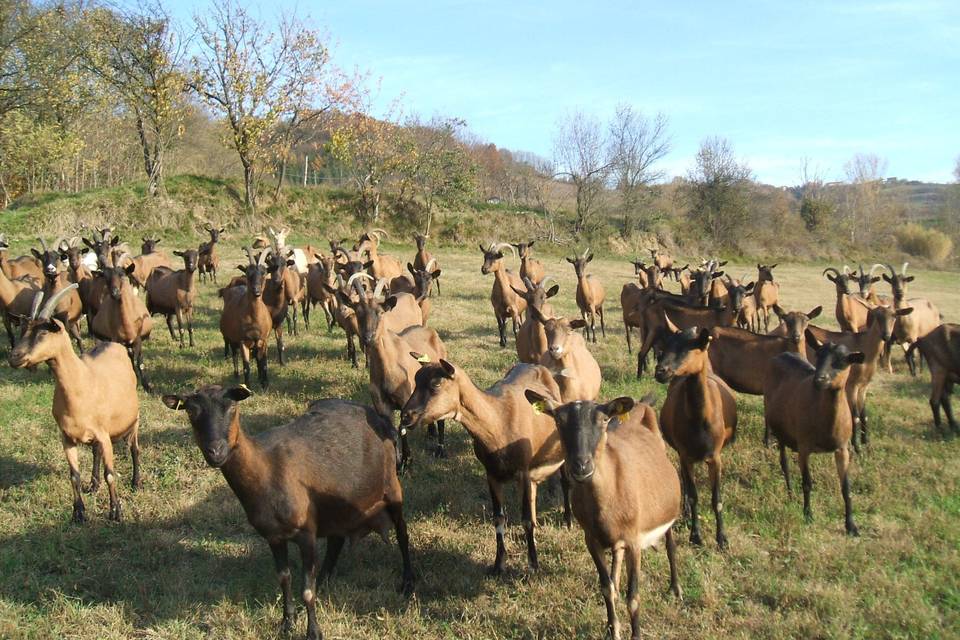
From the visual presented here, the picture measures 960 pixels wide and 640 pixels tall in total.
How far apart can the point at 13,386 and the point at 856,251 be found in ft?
164

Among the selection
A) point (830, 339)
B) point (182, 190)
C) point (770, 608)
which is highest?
point (182, 190)

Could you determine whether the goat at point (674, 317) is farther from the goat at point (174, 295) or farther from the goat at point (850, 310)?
the goat at point (174, 295)

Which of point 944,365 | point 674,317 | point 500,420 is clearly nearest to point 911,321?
point 944,365

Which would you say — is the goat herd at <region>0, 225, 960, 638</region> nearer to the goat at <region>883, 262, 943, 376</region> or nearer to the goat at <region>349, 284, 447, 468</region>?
the goat at <region>349, 284, 447, 468</region>

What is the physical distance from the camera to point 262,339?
10.6 metres

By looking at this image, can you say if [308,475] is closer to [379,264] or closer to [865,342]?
[865,342]

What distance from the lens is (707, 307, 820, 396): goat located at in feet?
29.5

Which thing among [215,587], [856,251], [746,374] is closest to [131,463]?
[215,587]

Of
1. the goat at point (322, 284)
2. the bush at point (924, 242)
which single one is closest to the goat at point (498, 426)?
the goat at point (322, 284)

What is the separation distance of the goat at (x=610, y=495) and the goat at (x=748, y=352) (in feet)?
15.7

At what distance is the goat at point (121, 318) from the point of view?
10.4 m

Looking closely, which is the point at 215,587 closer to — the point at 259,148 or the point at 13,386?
the point at 13,386

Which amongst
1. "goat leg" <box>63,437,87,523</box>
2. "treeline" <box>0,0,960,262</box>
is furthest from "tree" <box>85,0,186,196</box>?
"goat leg" <box>63,437,87,523</box>

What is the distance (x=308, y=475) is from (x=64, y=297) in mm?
9540
